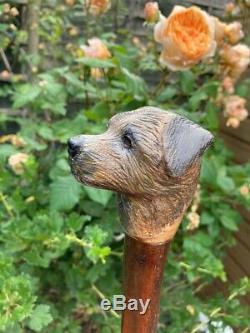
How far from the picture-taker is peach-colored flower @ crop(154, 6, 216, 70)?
732 mm

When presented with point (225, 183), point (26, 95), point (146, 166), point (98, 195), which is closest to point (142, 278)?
point (146, 166)

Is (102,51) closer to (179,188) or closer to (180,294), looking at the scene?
(179,188)

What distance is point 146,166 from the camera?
1.36 feet

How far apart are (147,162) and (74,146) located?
0.07 metres

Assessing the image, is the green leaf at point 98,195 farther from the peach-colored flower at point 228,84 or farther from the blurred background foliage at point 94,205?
the peach-colored flower at point 228,84

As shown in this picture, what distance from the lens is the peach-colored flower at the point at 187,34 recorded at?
2.40 feet

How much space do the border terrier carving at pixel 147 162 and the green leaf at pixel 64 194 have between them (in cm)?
36

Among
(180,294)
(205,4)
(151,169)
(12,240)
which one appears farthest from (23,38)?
(151,169)

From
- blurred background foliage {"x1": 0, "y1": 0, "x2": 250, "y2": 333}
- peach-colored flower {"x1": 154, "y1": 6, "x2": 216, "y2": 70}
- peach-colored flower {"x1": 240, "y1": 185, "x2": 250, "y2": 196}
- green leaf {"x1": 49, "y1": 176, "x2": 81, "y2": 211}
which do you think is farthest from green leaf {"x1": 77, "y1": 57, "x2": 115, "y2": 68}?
peach-colored flower {"x1": 240, "y1": 185, "x2": 250, "y2": 196}

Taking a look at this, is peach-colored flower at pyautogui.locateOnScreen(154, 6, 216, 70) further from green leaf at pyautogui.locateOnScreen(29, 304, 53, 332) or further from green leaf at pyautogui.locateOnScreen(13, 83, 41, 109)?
green leaf at pyautogui.locateOnScreen(29, 304, 53, 332)

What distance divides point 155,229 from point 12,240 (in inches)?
13.7

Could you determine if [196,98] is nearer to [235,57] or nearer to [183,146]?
[235,57]

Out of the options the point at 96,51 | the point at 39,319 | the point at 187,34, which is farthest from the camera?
the point at 96,51

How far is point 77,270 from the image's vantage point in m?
0.86
